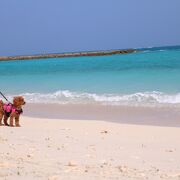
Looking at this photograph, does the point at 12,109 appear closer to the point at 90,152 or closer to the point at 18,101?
the point at 18,101

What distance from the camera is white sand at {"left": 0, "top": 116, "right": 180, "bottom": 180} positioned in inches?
181

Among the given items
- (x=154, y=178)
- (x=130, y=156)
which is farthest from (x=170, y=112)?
(x=154, y=178)

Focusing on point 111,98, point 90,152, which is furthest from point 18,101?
point 111,98

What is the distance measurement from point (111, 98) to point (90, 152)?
27.8 ft

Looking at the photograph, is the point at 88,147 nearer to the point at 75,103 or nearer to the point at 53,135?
the point at 53,135

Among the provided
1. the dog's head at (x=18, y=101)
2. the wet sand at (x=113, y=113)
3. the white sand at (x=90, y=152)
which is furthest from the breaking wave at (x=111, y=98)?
the dog's head at (x=18, y=101)

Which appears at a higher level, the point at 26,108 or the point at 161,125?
the point at 26,108

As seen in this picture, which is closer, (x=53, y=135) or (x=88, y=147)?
(x=88, y=147)

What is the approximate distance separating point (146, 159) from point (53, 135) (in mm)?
2404

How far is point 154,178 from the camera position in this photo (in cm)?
440

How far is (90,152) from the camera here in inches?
228

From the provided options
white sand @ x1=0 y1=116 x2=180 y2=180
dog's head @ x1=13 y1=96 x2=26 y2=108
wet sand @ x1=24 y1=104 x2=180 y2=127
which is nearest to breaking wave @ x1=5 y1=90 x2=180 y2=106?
wet sand @ x1=24 y1=104 x2=180 y2=127

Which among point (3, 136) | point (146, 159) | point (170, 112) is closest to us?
point (146, 159)

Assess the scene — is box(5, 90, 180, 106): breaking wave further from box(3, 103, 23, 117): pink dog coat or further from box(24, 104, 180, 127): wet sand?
box(3, 103, 23, 117): pink dog coat
